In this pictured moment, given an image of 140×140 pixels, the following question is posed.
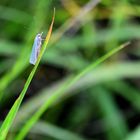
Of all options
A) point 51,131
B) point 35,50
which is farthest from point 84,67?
point 35,50

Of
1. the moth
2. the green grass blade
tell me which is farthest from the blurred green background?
the moth

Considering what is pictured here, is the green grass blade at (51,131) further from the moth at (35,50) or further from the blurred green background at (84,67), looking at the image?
the moth at (35,50)

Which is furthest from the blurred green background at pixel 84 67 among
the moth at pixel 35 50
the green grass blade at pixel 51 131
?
the moth at pixel 35 50

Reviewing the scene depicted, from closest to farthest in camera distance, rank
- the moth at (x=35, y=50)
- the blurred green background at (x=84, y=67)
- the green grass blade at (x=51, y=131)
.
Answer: the moth at (x=35, y=50)
the green grass blade at (x=51, y=131)
the blurred green background at (x=84, y=67)

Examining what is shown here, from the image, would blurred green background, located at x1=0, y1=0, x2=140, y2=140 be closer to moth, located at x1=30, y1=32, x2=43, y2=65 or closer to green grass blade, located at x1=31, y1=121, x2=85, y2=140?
green grass blade, located at x1=31, y1=121, x2=85, y2=140

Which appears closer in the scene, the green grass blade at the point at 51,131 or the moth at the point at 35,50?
the moth at the point at 35,50

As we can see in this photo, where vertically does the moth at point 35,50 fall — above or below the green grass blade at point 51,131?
above

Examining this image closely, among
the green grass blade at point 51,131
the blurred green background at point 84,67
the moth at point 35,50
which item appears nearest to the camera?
the moth at point 35,50

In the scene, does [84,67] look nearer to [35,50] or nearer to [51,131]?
[51,131]

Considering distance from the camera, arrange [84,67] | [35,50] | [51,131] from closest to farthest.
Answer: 1. [35,50]
2. [51,131]
3. [84,67]

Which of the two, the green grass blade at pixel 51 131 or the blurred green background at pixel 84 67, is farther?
the blurred green background at pixel 84 67
